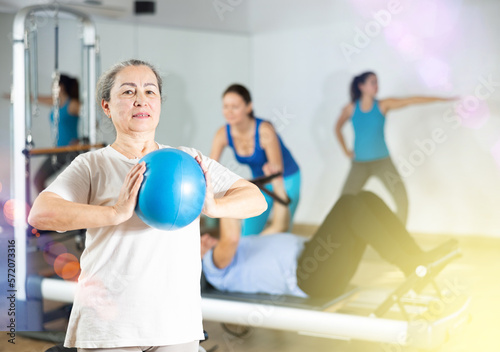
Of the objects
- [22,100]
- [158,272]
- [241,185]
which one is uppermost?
[22,100]

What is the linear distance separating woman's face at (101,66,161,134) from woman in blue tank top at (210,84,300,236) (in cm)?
224

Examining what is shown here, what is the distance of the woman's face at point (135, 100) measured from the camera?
1149 millimetres

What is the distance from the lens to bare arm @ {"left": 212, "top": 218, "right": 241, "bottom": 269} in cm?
280

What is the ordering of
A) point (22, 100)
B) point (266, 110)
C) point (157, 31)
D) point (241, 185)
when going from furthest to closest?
point (266, 110), point (157, 31), point (22, 100), point (241, 185)

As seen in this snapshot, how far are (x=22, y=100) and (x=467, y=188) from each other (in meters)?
3.60

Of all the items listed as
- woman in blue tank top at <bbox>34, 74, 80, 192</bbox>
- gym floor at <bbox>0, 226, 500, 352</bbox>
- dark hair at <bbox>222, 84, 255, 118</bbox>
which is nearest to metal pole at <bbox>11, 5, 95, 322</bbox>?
gym floor at <bbox>0, 226, 500, 352</bbox>

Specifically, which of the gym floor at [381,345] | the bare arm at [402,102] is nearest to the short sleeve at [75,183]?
the gym floor at [381,345]

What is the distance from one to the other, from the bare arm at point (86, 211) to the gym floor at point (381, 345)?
73.0 inches

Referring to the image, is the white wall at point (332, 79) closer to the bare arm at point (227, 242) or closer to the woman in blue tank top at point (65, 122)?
the woman in blue tank top at point (65, 122)

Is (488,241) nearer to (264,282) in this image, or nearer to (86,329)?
(264,282)

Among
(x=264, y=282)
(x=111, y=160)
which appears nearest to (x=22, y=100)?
(x=264, y=282)

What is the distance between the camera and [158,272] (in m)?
1.12

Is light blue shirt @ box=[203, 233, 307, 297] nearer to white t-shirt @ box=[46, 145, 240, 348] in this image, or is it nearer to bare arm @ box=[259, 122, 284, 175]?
bare arm @ box=[259, 122, 284, 175]

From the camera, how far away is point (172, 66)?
18.8 feet
